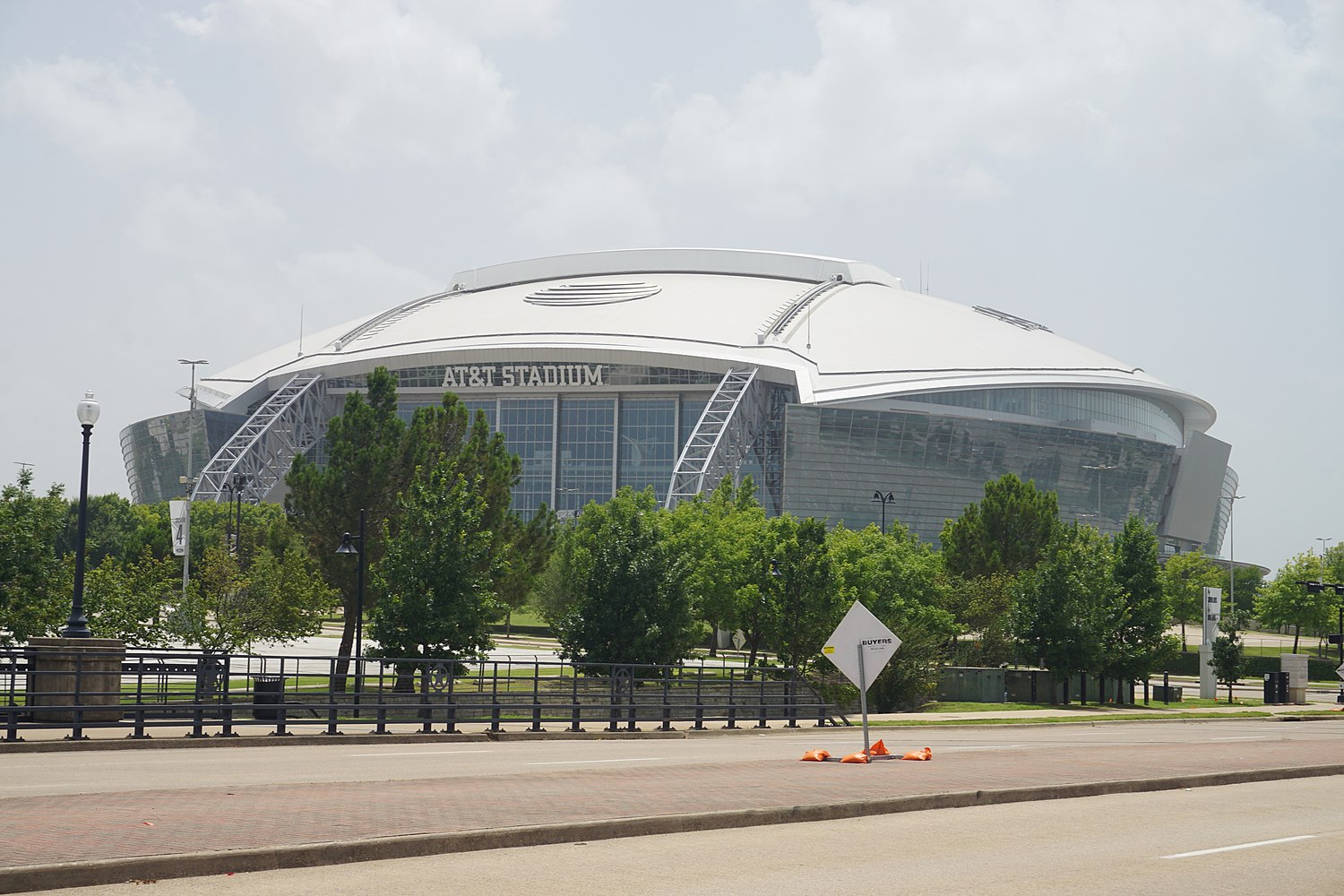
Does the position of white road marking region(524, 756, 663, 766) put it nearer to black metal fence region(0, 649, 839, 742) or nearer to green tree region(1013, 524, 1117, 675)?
black metal fence region(0, 649, 839, 742)

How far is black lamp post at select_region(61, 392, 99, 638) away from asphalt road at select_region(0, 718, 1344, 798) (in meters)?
4.42

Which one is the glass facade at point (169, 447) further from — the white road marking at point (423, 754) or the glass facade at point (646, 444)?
the white road marking at point (423, 754)

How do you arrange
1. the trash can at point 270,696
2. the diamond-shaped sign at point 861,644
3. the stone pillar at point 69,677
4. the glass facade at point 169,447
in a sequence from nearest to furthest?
the diamond-shaped sign at point 861,644
the stone pillar at point 69,677
the trash can at point 270,696
the glass facade at point 169,447

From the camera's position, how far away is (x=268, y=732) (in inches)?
964

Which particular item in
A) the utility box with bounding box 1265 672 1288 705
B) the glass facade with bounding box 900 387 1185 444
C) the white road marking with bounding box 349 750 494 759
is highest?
the glass facade with bounding box 900 387 1185 444

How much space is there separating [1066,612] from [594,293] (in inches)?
3081

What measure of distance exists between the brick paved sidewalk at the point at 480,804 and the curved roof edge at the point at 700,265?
115181 mm

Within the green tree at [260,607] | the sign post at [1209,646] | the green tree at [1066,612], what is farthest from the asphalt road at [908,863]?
the sign post at [1209,646]

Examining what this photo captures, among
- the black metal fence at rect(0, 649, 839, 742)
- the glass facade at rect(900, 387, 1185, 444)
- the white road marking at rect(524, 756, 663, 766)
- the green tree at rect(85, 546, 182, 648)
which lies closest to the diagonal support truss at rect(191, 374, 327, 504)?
the glass facade at rect(900, 387, 1185, 444)

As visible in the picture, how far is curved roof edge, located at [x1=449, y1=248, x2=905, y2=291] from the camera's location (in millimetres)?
134625

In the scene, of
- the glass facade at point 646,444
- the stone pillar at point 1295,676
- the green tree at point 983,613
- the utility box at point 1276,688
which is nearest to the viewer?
the utility box at point 1276,688

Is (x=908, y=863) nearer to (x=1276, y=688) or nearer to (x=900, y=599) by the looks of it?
(x=900, y=599)

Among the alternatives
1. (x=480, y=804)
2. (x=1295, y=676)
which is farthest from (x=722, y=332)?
(x=480, y=804)

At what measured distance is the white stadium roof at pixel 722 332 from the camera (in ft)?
352
